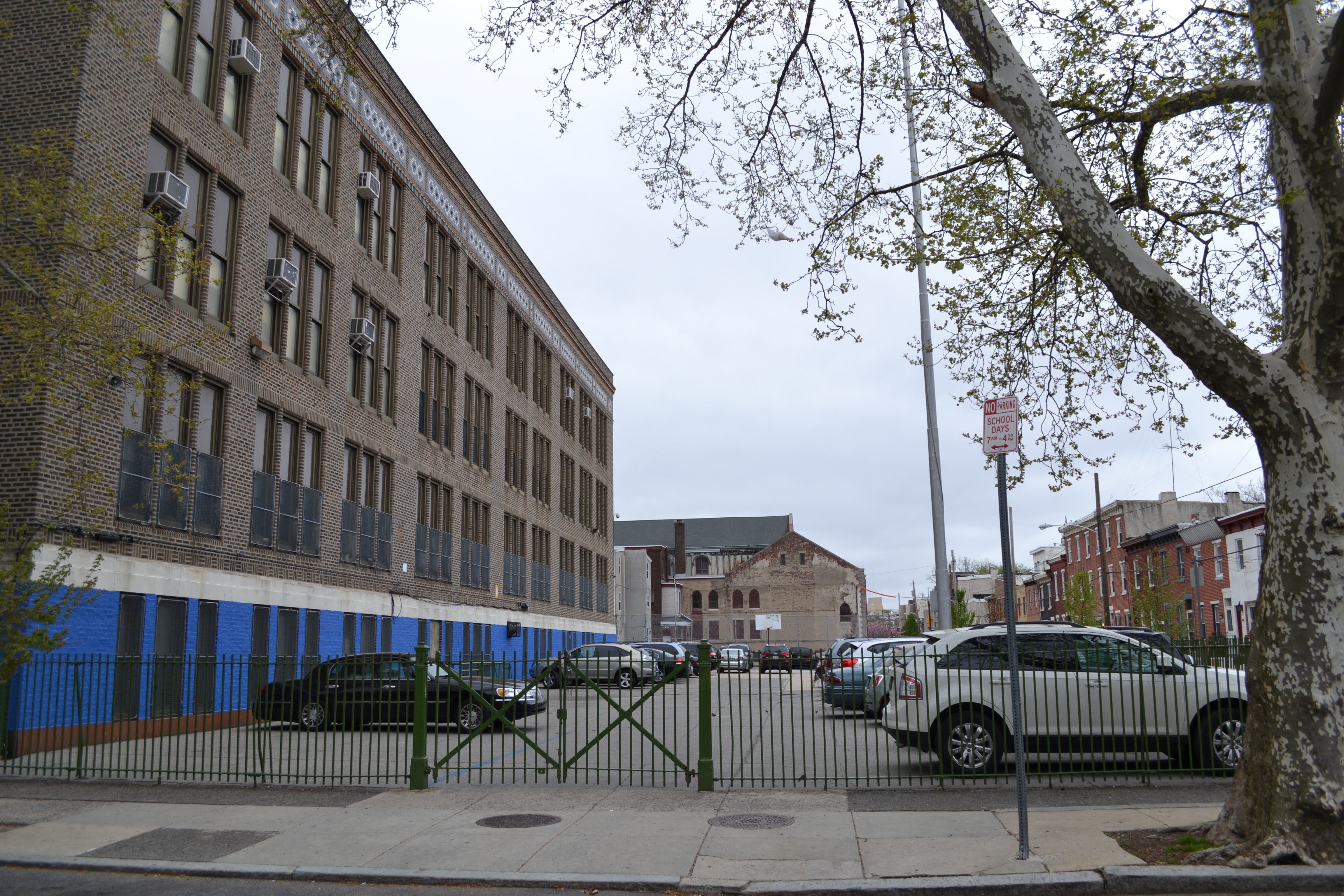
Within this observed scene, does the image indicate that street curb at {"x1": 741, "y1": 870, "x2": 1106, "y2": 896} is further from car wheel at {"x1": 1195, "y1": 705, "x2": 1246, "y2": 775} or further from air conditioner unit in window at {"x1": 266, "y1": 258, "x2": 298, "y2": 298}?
air conditioner unit in window at {"x1": 266, "y1": 258, "x2": 298, "y2": 298}

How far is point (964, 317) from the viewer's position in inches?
547

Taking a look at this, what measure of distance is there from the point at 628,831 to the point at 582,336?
45034 mm

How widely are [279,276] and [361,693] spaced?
472 inches

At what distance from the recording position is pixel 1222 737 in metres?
11.7

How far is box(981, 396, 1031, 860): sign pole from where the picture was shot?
7988 mm

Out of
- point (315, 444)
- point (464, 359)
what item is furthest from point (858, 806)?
point (464, 359)

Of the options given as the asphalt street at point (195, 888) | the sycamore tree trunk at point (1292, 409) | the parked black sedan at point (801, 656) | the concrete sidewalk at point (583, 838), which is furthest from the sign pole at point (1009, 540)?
the parked black sedan at point (801, 656)

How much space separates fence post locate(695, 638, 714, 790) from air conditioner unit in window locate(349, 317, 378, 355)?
17.3m

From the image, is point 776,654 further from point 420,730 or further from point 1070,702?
point 420,730

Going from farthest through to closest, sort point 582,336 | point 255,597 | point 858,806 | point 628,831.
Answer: point 582,336, point 255,597, point 858,806, point 628,831

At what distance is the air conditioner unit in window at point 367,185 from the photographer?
2712 cm

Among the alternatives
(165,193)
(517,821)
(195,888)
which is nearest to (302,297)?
(165,193)

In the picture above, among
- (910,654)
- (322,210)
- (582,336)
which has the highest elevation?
(582,336)

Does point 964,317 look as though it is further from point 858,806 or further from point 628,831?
point 628,831
